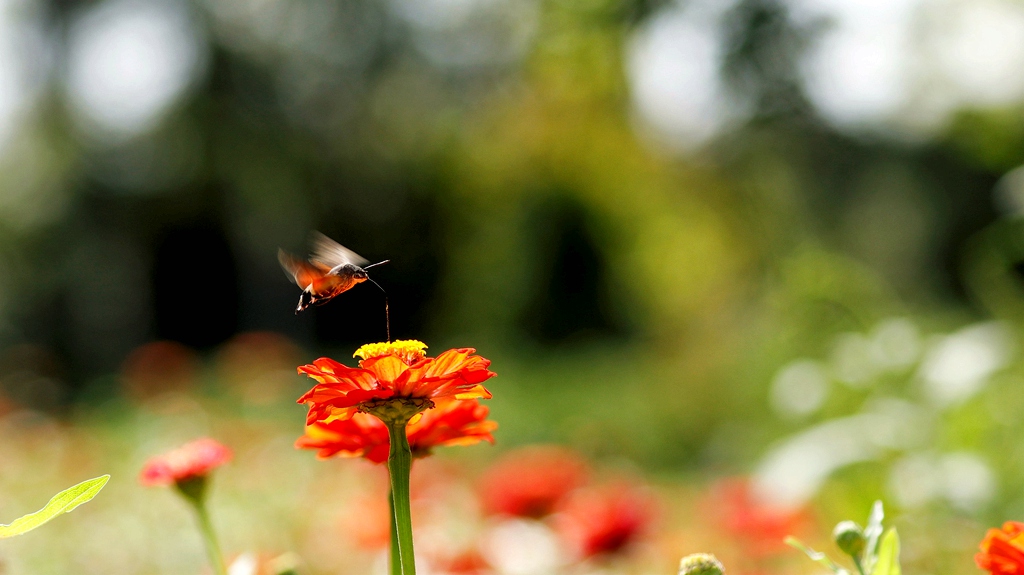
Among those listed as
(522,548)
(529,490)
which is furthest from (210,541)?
(529,490)

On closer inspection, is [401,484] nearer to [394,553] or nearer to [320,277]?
[394,553]

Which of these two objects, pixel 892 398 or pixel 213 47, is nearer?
pixel 892 398

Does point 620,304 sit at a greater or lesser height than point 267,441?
greater

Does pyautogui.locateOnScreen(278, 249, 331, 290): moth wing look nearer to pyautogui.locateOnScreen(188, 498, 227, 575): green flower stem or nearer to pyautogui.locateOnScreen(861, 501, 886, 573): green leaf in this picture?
pyautogui.locateOnScreen(188, 498, 227, 575): green flower stem

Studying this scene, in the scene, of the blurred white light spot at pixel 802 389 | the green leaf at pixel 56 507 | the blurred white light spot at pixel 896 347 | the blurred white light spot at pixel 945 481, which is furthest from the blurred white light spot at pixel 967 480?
the green leaf at pixel 56 507

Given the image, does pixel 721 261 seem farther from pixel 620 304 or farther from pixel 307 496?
pixel 307 496

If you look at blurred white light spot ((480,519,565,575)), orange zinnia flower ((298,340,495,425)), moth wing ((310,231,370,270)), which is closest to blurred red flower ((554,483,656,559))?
blurred white light spot ((480,519,565,575))

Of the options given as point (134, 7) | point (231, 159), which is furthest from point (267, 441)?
point (134, 7)
